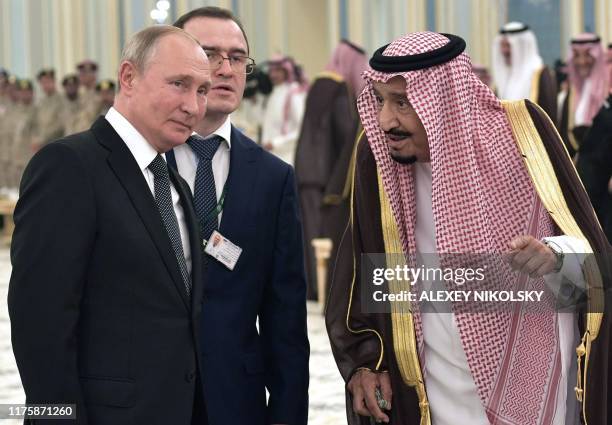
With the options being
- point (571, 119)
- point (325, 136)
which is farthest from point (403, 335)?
point (571, 119)

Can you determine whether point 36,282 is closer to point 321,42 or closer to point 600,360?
point 600,360

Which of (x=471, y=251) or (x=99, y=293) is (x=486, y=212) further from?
(x=99, y=293)

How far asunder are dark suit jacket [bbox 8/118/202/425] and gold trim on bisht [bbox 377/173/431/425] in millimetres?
464

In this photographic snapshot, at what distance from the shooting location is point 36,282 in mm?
Result: 2096

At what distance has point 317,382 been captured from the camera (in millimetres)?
5746

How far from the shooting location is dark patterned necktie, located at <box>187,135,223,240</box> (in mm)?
2557

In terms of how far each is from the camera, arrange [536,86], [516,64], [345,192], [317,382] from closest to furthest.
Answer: [317,382], [345,192], [536,86], [516,64]

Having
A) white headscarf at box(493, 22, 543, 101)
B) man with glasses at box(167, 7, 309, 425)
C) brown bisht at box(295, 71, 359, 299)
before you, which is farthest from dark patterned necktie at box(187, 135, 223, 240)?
white headscarf at box(493, 22, 543, 101)

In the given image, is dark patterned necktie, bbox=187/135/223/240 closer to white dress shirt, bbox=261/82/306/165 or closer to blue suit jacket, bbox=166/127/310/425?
blue suit jacket, bbox=166/127/310/425

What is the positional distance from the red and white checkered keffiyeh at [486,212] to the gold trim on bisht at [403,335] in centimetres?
3

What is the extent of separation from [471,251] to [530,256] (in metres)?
0.19

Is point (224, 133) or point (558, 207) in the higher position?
point (224, 133)

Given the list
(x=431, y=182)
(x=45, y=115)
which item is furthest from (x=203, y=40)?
(x=45, y=115)

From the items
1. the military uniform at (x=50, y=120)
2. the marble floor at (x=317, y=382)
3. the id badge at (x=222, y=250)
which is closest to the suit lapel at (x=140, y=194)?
the id badge at (x=222, y=250)
